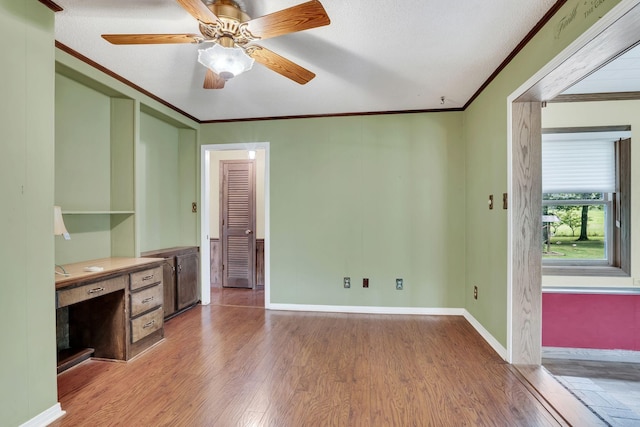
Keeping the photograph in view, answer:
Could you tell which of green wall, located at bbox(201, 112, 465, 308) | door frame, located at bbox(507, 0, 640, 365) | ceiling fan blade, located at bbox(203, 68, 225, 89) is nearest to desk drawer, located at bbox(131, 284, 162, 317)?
green wall, located at bbox(201, 112, 465, 308)

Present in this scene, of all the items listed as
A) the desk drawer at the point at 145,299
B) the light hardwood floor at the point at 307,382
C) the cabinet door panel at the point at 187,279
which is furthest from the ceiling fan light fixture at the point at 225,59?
the cabinet door panel at the point at 187,279

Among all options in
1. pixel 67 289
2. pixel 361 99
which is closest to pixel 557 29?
pixel 361 99

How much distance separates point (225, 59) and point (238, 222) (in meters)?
3.44

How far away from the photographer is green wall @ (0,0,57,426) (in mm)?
1547

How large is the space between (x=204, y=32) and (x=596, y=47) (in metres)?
2.24

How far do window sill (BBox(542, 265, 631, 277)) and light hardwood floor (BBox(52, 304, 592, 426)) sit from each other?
1.17 meters

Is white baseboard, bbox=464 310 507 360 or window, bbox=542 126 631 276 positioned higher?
window, bbox=542 126 631 276

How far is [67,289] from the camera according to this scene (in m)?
1.95

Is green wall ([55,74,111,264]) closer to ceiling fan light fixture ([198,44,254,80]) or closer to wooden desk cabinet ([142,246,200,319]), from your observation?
wooden desk cabinet ([142,246,200,319])

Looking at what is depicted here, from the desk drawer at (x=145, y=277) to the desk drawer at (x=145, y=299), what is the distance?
2.2 inches

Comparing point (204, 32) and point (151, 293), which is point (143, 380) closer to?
point (151, 293)

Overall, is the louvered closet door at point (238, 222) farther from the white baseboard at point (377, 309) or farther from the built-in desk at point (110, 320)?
the built-in desk at point (110, 320)

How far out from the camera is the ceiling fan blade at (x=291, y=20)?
4.65ft

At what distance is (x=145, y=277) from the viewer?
2.62 metres
